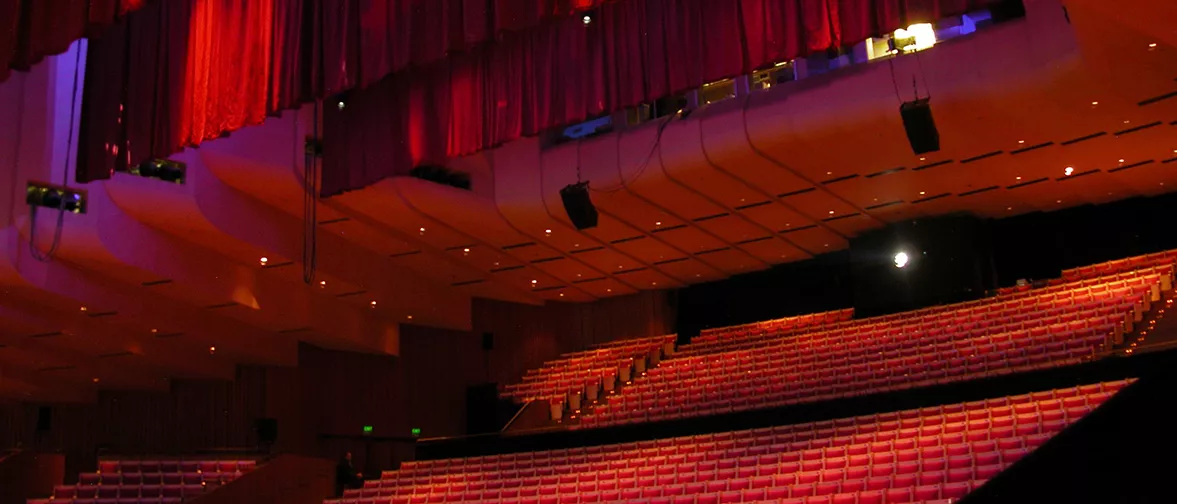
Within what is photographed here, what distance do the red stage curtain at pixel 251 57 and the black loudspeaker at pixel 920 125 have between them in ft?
11.9

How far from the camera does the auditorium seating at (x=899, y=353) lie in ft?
35.4

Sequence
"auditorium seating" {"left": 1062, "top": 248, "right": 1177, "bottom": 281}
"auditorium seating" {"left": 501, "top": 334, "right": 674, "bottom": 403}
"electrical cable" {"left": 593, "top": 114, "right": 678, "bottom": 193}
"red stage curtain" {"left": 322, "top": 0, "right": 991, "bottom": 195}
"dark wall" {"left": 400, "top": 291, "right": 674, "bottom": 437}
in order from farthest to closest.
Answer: "dark wall" {"left": 400, "top": 291, "right": 674, "bottom": 437}
"auditorium seating" {"left": 501, "top": 334, "right": 674, "bottom": 403}
"auditorium seating" {"left": 1062, "top": 248, "right": 1177, "bottom": 281}
"electrical cable" {"left": 593, "top": 114, "right": 678, "bottom": 193}
"red stage curtain" {"left": 322, "top": 0, "right": 991, "bottom": 195}

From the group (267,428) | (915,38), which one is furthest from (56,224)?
(915,38)

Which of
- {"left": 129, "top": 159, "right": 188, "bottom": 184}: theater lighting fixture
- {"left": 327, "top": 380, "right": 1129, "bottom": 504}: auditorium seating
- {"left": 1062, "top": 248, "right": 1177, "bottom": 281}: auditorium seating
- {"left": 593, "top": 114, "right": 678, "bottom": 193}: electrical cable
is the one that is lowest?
{"left": 327, "top": 380, "right": 1129, "bottom": 504}: auditorium seating

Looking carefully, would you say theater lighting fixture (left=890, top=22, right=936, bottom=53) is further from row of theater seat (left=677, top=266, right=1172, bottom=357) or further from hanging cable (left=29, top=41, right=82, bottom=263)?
hanging cable (left=29, top=41, right=82, bottom=263)

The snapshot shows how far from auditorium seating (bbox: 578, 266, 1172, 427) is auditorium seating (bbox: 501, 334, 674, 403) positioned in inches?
25.1

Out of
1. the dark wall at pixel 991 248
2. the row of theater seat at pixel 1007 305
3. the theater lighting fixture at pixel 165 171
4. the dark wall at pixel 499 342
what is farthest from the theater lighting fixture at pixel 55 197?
the dark wall at pixel 991 248

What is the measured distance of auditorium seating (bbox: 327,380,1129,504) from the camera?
8.11 m

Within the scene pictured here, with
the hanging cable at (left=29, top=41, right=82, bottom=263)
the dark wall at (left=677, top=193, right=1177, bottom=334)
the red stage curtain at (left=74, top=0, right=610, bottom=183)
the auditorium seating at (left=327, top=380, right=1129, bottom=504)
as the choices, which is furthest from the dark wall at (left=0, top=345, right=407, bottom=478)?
the red stage curtain at (left=74, top=0, right=610, bottom=183)

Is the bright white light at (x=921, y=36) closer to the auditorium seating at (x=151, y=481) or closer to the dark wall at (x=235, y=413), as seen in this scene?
the auditorium seating at (x=151, y=481)

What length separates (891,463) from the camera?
28.2 feet

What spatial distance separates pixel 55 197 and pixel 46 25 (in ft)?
11.1

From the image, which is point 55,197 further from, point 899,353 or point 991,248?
point 991,248

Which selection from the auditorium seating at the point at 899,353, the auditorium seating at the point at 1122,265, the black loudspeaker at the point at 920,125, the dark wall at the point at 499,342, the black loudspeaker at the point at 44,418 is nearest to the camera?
the black loudspeaker at the point at 920,125
